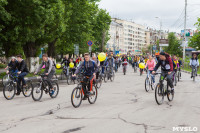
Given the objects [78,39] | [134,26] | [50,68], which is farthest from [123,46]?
[50,68]

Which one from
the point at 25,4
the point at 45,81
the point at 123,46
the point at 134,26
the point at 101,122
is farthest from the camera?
the point at 134,26

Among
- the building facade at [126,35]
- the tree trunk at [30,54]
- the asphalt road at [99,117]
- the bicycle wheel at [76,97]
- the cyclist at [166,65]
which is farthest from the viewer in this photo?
the building facade at [126,35]

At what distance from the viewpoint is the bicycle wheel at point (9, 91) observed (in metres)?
10.6

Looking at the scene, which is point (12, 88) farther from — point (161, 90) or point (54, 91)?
point (161, 90)

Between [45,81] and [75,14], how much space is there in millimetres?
20794

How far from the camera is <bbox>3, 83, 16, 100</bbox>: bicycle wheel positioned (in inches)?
417

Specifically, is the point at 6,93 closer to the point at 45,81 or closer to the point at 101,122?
the point at 45,81

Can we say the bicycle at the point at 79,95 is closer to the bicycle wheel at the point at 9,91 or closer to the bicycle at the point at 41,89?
the bicycle at the point at 41,89

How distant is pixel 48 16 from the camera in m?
20.5

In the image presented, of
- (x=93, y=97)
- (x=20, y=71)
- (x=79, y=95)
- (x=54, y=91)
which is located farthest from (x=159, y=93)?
(x=20, y=71)

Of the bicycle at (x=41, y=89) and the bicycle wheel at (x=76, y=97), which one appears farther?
the bicycle at (x=41, y=89)

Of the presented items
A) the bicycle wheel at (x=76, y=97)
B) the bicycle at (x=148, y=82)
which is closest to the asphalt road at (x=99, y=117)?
the bicycle wheel at (x=76, y=97)

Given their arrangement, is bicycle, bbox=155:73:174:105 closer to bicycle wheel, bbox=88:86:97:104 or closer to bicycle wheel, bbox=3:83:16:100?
bicycle wheel, bbox=88:86:97:104

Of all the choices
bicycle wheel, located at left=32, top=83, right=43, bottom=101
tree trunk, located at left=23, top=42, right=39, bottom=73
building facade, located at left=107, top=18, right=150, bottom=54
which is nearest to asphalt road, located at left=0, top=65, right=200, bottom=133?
bicycle wheel, located at left=32, top=83, right=43, bottom=101
